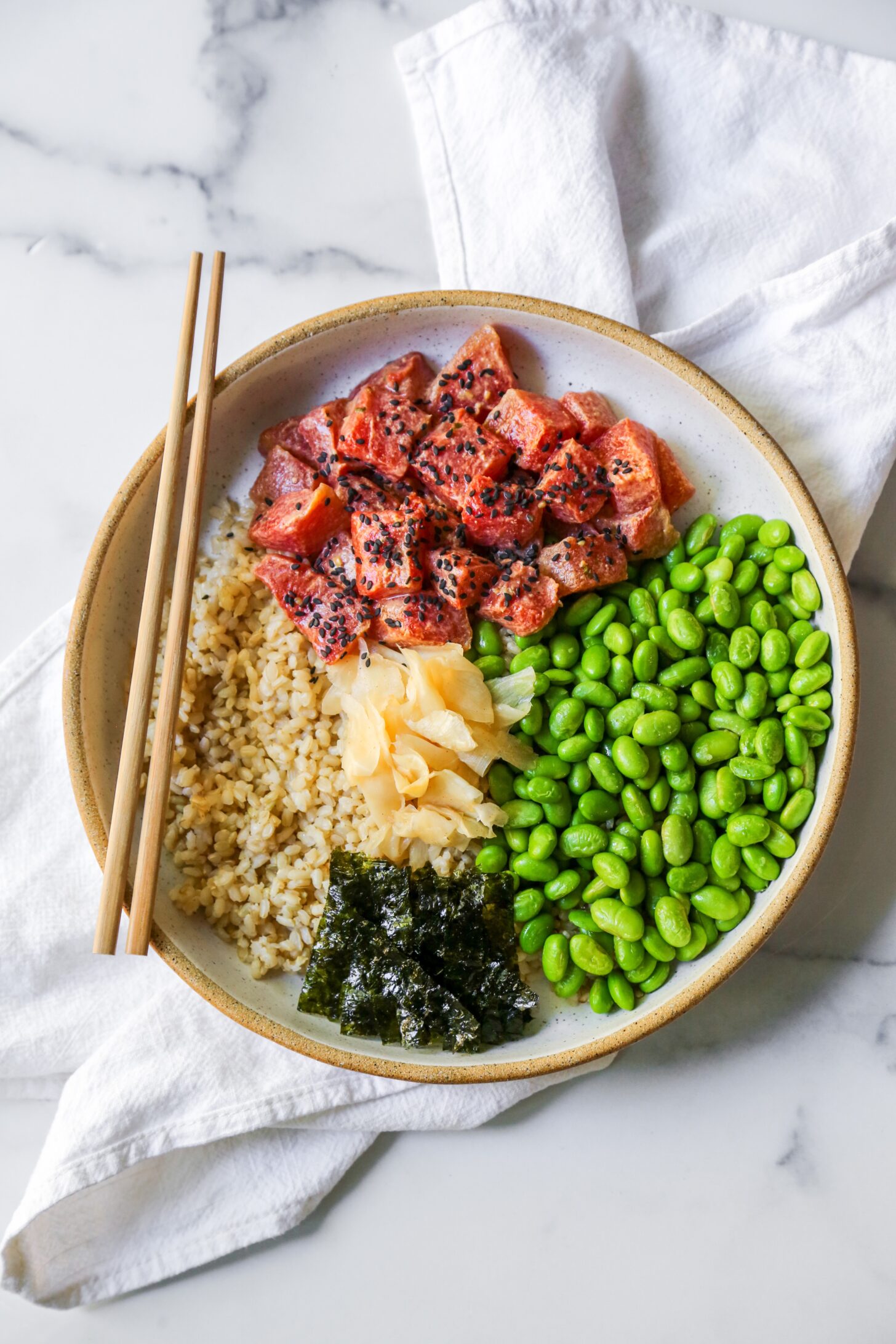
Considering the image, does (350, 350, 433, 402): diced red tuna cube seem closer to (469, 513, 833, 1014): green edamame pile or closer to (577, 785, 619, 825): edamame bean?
(469, 513, 833, 1014): green edamame pile

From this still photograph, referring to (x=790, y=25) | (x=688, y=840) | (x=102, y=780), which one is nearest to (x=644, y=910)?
(x=688, y=840)

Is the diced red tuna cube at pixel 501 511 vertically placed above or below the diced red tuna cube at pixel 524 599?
above

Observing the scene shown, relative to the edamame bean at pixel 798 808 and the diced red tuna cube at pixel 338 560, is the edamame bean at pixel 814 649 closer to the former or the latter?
the edamame bean at pixel 798 808

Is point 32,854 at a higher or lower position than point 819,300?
lower

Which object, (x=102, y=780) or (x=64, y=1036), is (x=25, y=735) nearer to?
(x=102, y=780)

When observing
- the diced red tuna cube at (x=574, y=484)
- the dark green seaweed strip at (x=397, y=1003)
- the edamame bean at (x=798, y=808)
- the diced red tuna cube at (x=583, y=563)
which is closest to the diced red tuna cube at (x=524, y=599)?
the diced red tuna cube at (x=583, y=563)

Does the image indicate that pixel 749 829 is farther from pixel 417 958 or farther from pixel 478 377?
pixel 478 377
